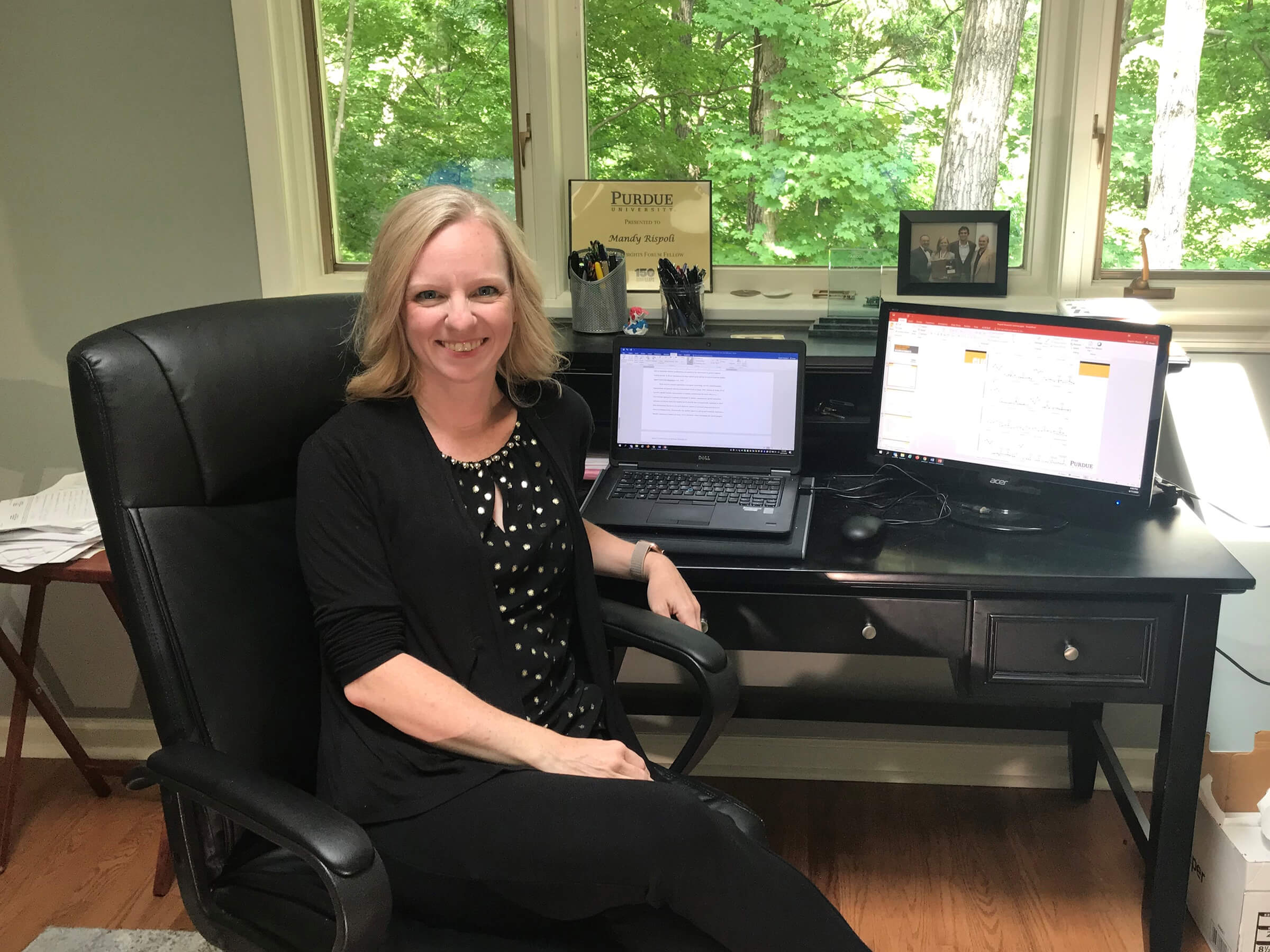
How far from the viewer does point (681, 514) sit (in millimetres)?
1753

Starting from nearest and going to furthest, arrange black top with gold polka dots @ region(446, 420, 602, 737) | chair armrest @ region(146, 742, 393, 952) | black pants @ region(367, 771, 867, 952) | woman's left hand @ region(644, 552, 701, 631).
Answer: chair armrest @ region(146, 742, 393, 952)
black pants @ region(367, 771, 867, 952)
black top with gold polka dots @ region(446, 420, 602, 737)
woman's left hand @ region(644, 552, 701, 631)

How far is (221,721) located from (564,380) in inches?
42.1

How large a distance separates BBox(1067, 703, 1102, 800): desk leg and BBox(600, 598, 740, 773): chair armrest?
1074 mm

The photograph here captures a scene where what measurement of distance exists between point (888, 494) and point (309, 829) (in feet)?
3.96

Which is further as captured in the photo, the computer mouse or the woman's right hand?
the computer mouse

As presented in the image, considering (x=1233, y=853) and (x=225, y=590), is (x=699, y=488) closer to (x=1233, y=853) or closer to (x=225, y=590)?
(x=225, y=590)

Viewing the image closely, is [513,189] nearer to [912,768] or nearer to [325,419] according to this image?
[325,419]

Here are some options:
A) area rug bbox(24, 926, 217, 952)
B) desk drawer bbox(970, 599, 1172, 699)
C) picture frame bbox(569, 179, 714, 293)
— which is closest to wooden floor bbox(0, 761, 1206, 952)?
area rug bbox(24, 926, 217, 952)

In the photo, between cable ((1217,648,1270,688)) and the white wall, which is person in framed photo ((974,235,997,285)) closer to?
cable ((1217,648,1270,688))

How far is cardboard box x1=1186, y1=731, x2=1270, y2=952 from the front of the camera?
1.71 meters

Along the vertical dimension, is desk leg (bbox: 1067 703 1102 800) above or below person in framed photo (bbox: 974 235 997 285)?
below

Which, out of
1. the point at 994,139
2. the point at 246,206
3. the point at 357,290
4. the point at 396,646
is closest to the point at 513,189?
the point at 357,290

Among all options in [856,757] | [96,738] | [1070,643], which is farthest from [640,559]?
[96,738]

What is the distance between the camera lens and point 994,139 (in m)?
2.24
